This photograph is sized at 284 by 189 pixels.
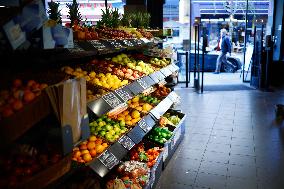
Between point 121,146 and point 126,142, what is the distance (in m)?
0.15

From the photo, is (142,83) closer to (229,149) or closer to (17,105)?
(229,149)

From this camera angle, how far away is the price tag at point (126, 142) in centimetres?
360

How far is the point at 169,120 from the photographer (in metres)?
5.83

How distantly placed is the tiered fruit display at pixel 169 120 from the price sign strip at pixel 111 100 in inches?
88.5

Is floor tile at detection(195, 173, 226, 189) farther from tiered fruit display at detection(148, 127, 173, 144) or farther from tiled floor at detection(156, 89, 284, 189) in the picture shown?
tiered fruit display at detection(148, 127, 173, 144)

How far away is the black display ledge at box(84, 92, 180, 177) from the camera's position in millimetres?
2993

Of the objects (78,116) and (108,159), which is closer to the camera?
(78,116)

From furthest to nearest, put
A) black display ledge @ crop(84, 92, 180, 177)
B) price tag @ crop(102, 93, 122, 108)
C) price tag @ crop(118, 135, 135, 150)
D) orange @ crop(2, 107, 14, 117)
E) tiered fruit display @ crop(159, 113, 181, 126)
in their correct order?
tiered fruit display @ crop(159, 113, 181, 126)
price tag @ crop(118, 135, 135, 150)
price tag @ crop(102, 93, 122, 108)
black display ledge @ crop(84, 92, 180, 177)
orange @ crop(2, 107, 14, 117)

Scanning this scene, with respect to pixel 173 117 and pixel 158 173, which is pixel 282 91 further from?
pixel 158 173

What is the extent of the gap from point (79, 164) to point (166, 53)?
4557mm

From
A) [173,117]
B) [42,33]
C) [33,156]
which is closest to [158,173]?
[173,117]

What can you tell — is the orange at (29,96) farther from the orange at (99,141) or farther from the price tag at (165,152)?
the price tag at (165,152)

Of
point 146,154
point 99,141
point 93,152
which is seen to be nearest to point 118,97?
point 99,141

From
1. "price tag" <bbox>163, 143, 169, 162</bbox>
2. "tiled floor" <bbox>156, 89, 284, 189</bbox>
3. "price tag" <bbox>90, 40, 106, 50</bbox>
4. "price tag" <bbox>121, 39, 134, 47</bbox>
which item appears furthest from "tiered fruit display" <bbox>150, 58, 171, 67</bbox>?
"price tag" <bbox>90, 40, 106, 50</bbox>
